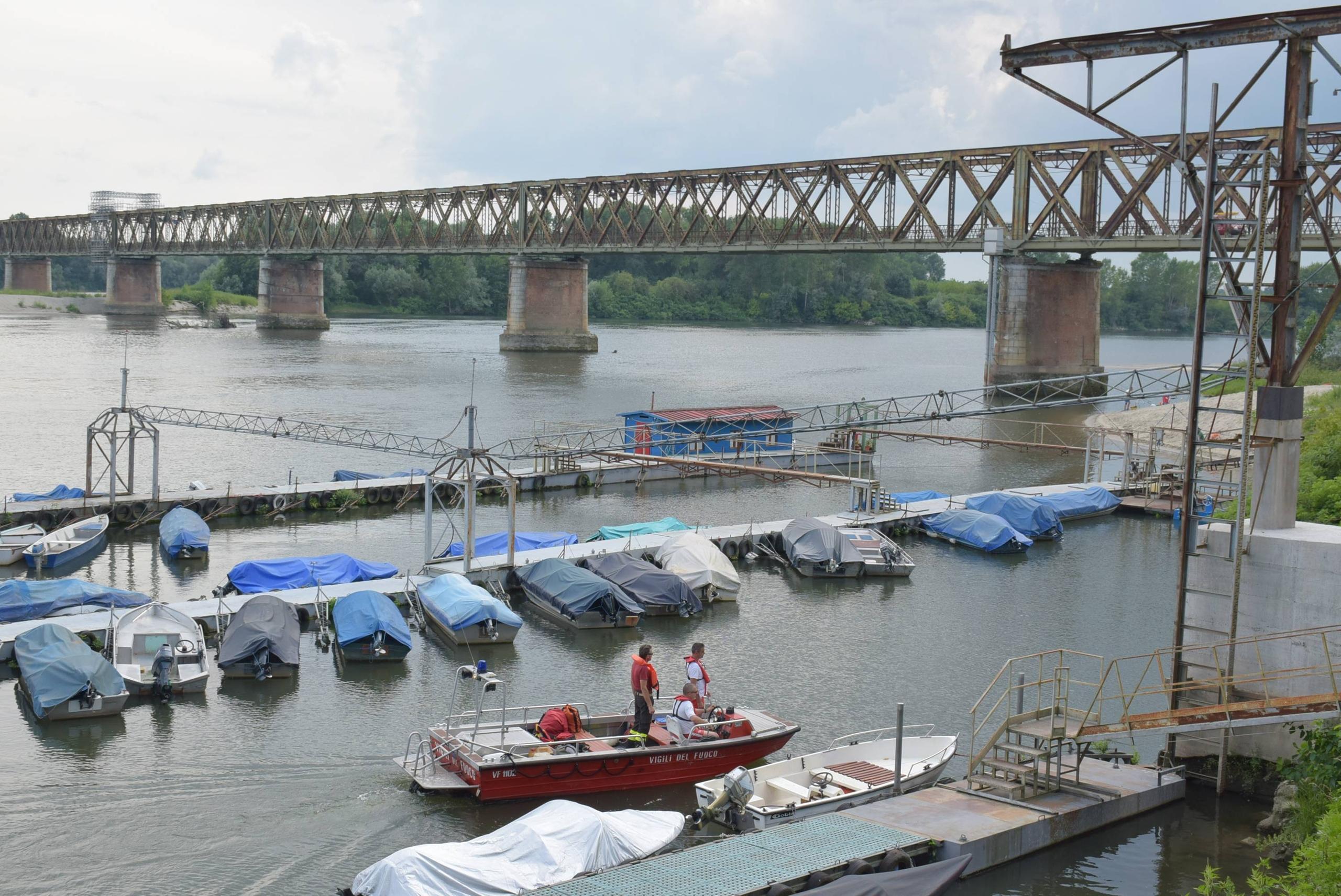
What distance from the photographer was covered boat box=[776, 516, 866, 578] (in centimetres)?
4212

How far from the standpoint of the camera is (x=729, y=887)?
18.0 metres

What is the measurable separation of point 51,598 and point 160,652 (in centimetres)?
581

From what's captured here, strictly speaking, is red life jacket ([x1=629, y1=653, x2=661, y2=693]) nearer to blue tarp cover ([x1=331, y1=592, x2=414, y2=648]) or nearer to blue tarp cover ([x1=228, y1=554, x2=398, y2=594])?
blue tarp cover ([x1=331, y1=592, x2=414, y2=648])

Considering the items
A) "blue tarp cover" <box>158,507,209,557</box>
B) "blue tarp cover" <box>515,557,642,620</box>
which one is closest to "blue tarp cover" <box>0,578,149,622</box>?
"blue tarp cover" <box>158,507,209,557</box>

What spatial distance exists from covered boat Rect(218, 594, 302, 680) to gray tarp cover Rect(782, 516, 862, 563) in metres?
17.6

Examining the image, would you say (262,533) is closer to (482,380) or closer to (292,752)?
(292,752)

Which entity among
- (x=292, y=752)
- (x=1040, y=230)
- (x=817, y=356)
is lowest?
(x=292, y=752)

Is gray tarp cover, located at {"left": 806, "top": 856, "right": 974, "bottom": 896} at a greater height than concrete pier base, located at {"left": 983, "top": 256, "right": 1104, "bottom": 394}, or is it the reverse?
concrete pier base, located at {"left": 983, "top": 256, "right": 1104, "bottom": 394}

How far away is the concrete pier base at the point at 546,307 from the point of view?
5423 inches

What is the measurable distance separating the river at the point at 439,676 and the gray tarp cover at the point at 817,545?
42.9 inches

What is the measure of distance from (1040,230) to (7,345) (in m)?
103

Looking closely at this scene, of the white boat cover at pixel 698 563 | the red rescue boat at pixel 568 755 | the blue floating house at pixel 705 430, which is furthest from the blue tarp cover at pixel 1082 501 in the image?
the red rescue boat at pixel 568 755

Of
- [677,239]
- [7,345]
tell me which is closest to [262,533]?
[677,239]

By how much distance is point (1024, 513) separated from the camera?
48.7 meters
